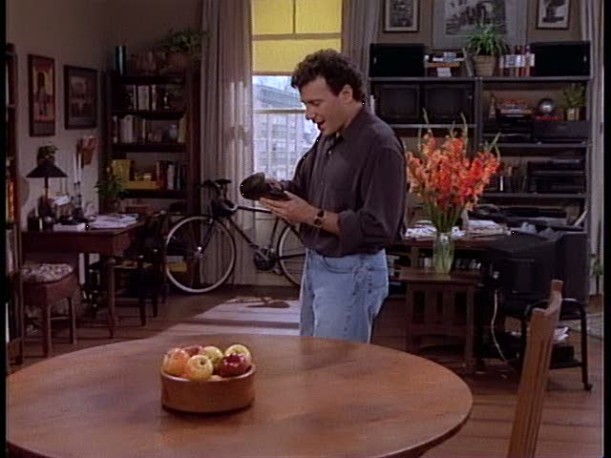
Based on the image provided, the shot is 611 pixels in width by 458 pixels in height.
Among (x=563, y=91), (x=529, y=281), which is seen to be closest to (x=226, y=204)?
(x=563, y=91)

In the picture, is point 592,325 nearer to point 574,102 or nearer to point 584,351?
point 584,351

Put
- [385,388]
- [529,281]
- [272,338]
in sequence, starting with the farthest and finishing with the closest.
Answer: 1. [529,281]
2. [272,338]
3. [385,388]

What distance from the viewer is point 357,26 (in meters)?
7.22

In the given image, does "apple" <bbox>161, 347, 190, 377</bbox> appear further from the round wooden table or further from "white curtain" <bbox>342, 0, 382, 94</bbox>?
"white curtain" <bbox>342, 0, 382, 94</bbox>

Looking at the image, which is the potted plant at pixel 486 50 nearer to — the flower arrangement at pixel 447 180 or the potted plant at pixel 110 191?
the flower arrangement at pixel 447 180

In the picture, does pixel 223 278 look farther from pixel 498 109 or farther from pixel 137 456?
pixel 137 456

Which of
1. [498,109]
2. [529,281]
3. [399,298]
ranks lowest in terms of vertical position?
[399,298]

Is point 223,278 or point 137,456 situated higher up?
point 137,456

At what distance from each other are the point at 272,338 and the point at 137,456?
38.3 inches

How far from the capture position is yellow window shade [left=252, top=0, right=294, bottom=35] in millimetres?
7516

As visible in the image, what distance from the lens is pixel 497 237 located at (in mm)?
4957

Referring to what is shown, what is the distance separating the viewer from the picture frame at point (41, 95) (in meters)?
5.98

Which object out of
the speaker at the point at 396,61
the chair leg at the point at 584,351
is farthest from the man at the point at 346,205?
the speaker at the point at 396,61

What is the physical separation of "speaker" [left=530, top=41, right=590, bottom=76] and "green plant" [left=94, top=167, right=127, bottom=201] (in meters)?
3.32
